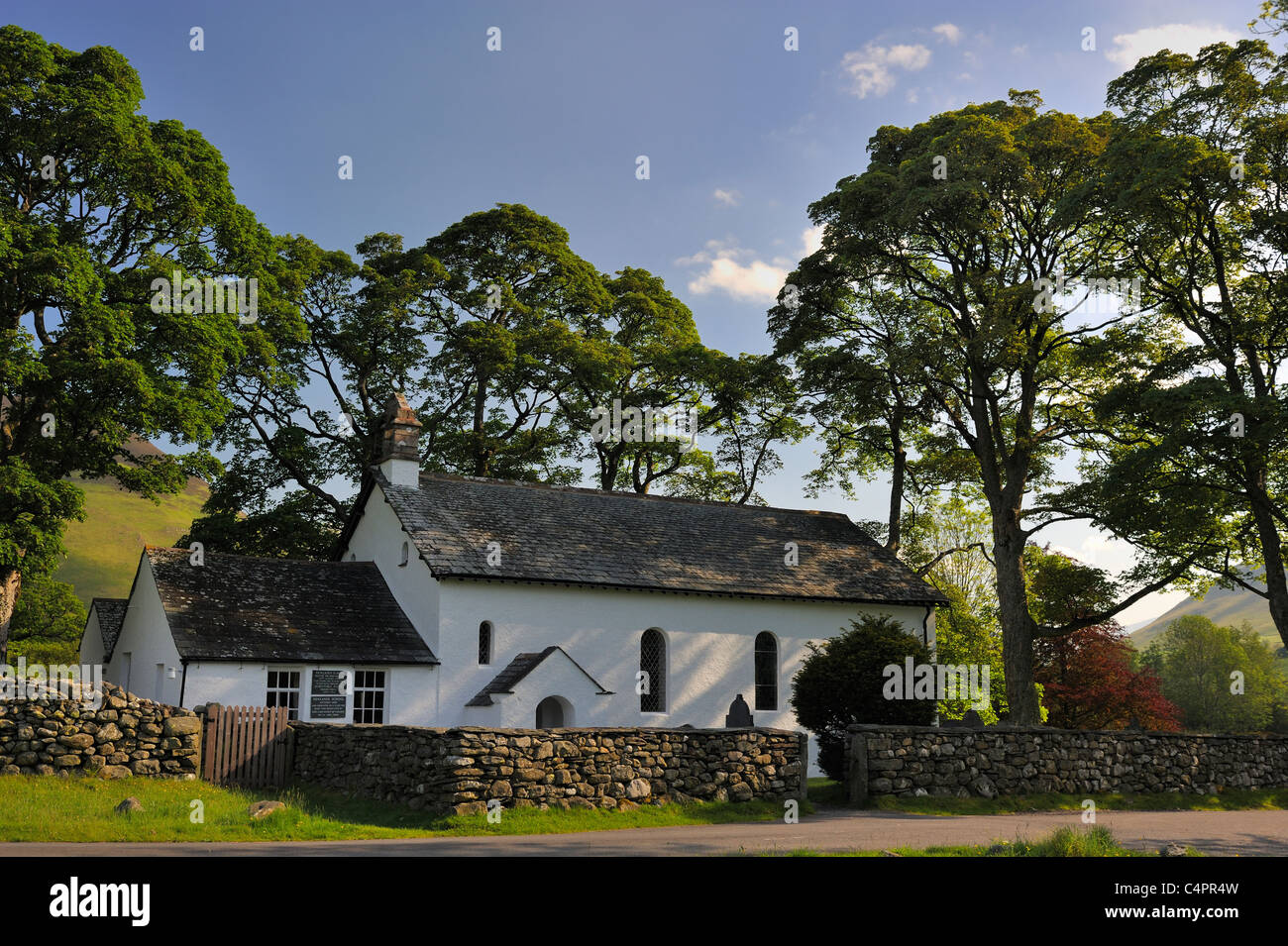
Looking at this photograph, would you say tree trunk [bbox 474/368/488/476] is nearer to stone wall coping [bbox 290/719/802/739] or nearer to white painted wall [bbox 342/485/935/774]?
white painted wall [bbox 342/485/935/774]

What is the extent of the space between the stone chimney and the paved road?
54.9 feet

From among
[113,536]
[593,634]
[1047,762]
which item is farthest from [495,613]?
[113,536]

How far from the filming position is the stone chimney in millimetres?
29828

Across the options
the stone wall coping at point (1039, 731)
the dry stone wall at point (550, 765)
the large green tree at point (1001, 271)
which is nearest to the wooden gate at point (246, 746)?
the dry stone wall at point (550, 765)

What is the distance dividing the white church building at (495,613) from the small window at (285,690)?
0.16ft

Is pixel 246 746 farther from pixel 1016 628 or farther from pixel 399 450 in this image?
pixel 1016 628

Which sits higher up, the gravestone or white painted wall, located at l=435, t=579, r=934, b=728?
white painted wall, located at l=435, t=579, r=934, b=728

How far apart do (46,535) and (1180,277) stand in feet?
110

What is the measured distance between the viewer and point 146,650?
1042 inches

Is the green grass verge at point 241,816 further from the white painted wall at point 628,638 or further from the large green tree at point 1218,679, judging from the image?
the large green tree at point 1218,679

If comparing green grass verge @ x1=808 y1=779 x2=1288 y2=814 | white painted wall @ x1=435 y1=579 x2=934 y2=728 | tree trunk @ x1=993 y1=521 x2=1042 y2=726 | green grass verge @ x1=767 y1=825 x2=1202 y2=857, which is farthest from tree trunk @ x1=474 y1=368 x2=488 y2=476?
green grass verge @ x1=767 y1=825 x2=1202 y2=857

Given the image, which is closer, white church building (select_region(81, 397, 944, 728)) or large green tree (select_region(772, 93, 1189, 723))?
white church building (select_region(81, 397, 944, 728))

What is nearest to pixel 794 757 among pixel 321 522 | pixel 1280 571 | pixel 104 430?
pixel 1280 571
